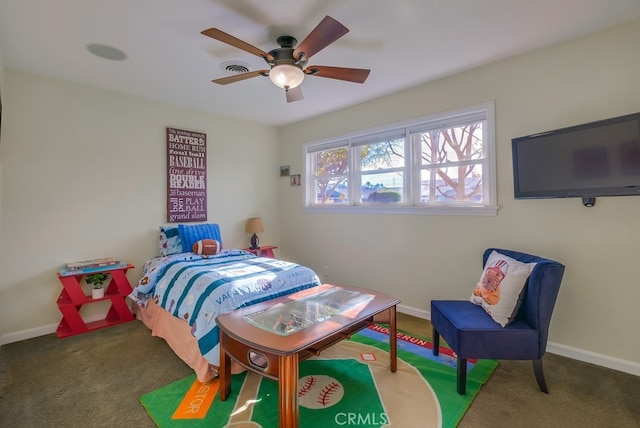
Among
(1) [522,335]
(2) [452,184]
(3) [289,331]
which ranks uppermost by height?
(2) [452,184]

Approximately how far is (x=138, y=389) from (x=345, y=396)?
4.56 ft

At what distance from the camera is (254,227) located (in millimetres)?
4277

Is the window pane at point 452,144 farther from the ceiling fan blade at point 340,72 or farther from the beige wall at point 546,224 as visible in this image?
the ceiling fan blade at point 340,72

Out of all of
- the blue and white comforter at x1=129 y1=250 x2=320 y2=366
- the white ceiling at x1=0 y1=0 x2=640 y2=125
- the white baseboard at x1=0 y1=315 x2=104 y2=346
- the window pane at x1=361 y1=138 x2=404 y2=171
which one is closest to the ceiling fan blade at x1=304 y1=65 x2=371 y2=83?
the white ceiling at x1=0 y1=0 x2=640 y2=125

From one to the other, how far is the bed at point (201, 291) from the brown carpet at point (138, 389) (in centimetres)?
22

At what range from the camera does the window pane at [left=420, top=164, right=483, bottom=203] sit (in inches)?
115

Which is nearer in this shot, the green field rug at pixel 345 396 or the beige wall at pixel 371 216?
the green field rug at pixel 345 396

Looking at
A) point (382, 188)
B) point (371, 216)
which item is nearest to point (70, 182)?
point (371, 216)

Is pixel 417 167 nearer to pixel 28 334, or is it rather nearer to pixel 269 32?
pixel 269 32

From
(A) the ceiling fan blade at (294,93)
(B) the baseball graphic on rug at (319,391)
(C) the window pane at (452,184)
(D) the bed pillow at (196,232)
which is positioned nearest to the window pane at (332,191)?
(C) the window pane at (452,184)

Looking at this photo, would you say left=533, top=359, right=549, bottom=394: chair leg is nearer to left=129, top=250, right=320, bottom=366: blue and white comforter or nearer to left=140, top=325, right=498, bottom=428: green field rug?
left=140, top=325, right=498, bottom=428: green field rug

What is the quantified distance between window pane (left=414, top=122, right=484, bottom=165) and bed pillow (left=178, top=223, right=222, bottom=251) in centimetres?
268

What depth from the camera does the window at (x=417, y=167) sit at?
9.43 ft

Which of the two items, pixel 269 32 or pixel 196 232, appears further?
pixel 196 232
